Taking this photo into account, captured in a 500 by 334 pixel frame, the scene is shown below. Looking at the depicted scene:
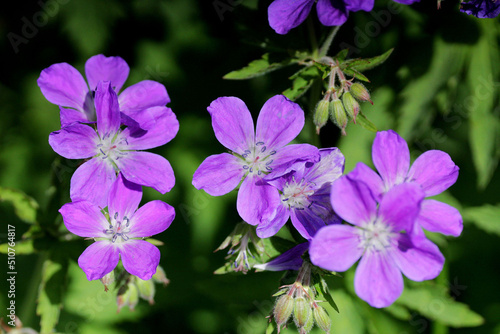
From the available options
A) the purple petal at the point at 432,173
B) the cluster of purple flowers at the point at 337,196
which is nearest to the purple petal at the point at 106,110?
the cluster of purple flowers at the point at 337,196

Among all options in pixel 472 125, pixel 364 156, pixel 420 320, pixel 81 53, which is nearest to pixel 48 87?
pixel 81 53

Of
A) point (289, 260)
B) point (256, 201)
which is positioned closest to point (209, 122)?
point (256, 201)

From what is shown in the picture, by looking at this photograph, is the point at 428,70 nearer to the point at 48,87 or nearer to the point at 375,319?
the point at 375,319

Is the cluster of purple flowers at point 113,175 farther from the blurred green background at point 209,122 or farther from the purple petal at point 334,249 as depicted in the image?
the purple petal at point 334,249

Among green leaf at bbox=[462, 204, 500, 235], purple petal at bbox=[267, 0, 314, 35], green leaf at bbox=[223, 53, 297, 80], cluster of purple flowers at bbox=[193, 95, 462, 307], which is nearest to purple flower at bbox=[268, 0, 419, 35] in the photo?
purple petal at bbox=[267, 0, 314, 35]

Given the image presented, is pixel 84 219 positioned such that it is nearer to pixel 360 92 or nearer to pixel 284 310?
pixel 284 310

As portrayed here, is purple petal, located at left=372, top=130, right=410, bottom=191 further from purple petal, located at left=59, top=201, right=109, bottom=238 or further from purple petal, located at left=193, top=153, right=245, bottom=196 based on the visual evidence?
purple petal, located at left=59, top=201, right=109, bottom=238
